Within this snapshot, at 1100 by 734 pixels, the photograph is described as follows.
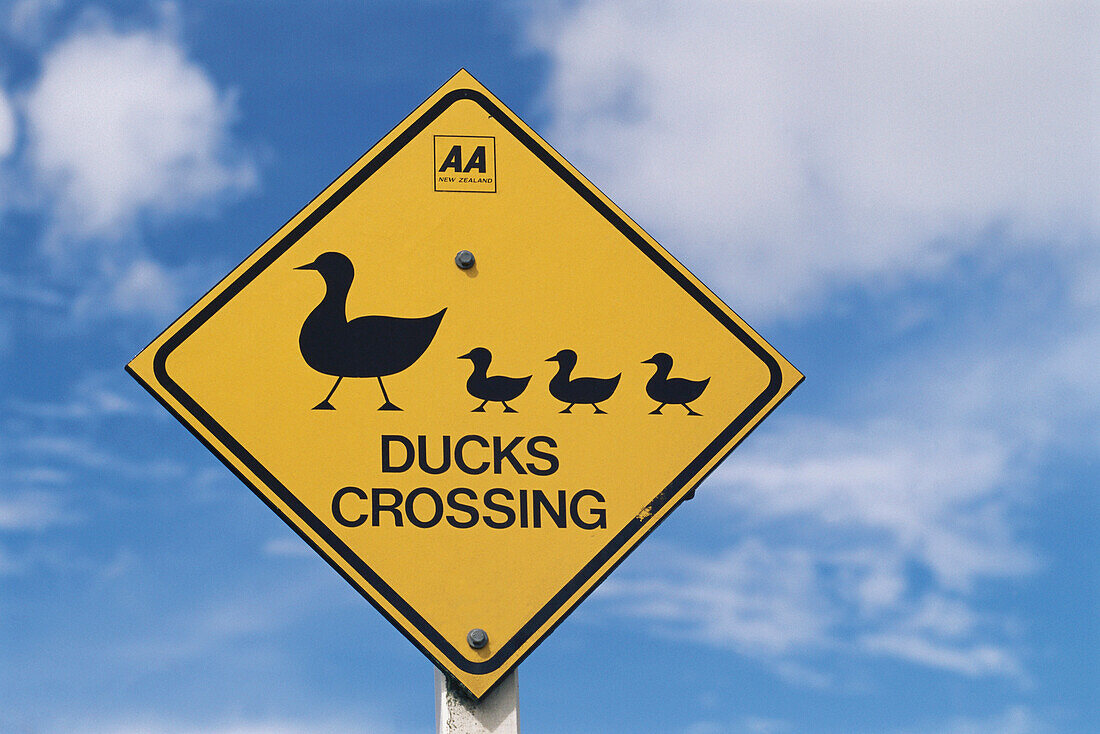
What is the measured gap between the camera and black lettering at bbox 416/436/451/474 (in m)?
2.22

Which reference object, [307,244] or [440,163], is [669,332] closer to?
[440,163]

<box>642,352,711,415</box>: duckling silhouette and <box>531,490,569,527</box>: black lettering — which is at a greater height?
<box>642,352,711,415</box>: duckling silhouette

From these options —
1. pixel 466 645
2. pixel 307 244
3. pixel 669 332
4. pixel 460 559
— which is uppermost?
pixel 307 244

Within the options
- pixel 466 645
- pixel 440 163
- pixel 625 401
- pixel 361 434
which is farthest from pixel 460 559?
pixel 440 163

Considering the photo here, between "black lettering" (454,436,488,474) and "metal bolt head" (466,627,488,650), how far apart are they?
28 centimetres

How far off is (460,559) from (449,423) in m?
0.25

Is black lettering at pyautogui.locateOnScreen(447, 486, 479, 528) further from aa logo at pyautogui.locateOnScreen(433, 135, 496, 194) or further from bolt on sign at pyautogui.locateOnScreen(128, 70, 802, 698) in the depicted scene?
aa logo at pyautogui.locateOnScreen(433, 135, 496, 194)

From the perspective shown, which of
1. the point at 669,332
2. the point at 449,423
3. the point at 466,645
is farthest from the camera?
the point at 669,332

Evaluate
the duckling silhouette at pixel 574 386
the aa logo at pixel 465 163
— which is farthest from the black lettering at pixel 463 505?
the aa logo at pixel 465 163

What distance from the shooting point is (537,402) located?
7.52 feet

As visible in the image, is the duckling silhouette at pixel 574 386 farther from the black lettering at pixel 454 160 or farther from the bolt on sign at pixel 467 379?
the black lettering at pixel 454 160

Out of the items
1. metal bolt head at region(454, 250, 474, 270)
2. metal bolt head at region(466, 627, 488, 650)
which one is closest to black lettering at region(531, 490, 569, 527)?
metal bolt head at region(466, 627, 488, 650)

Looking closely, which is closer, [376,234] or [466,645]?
[466,645]

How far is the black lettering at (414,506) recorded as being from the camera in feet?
7.16
